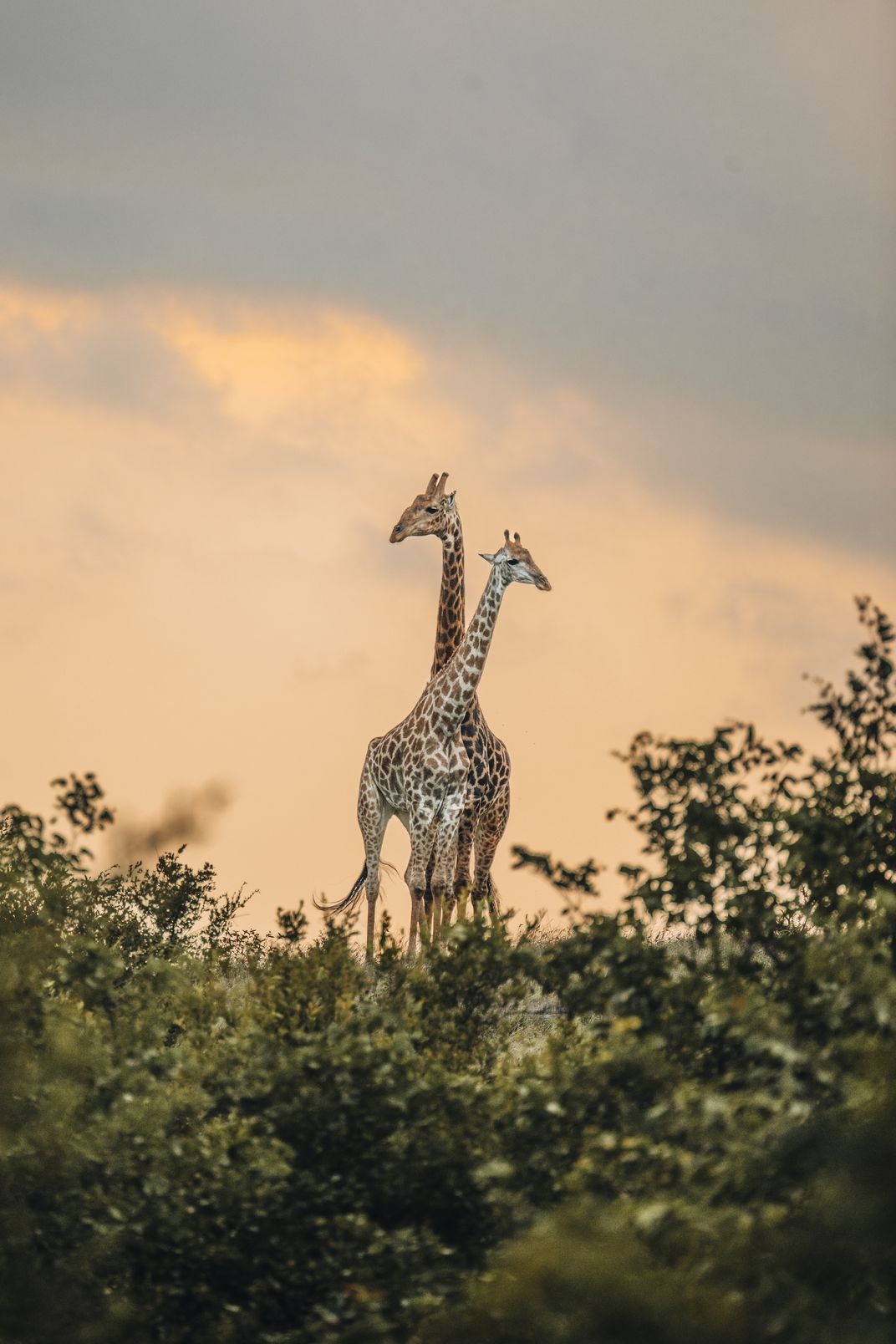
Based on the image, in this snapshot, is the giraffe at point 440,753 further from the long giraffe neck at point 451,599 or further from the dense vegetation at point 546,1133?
the dense vegetation at point 546,1133

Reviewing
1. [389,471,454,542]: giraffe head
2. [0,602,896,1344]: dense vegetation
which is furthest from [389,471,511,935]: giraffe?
[0,602,896,1344]: dense vegetation

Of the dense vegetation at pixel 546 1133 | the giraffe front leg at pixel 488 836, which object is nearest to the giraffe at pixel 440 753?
the giraffe front leg at pixel 488 836

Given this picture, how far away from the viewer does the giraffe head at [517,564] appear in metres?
17.6

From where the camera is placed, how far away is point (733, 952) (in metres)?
6.84

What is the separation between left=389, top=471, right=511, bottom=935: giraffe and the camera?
1827cm

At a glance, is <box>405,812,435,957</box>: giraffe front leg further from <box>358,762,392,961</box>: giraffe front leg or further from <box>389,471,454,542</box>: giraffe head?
<box>389,471,454,542</box>: giraffe head

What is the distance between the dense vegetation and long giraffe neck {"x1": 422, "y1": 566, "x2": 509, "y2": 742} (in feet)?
32.4

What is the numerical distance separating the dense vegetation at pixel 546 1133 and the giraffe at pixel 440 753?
30.4 feet

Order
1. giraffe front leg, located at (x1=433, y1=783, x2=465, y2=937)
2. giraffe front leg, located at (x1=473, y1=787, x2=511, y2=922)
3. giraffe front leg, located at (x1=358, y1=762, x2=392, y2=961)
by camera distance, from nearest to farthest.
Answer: giraffe front leg, located at (x1=433, y1=783, x2=465, y2=937) < giraffe front leg, located at (x1=473, y1=787, x2=511, y2=922) < giraffe front leg, located at (x1=358, y1=762, x2=392, y2=961)

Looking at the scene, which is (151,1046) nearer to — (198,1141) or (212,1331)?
(198,1141)

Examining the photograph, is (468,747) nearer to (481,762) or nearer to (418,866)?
(481,762)

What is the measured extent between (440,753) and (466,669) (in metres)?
0.98

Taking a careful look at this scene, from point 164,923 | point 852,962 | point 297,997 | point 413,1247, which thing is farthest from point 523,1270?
point 164,923

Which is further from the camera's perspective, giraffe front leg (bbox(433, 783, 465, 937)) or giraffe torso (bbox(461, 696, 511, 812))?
giraffe torso (bbox(461, 696, 511, 812))
